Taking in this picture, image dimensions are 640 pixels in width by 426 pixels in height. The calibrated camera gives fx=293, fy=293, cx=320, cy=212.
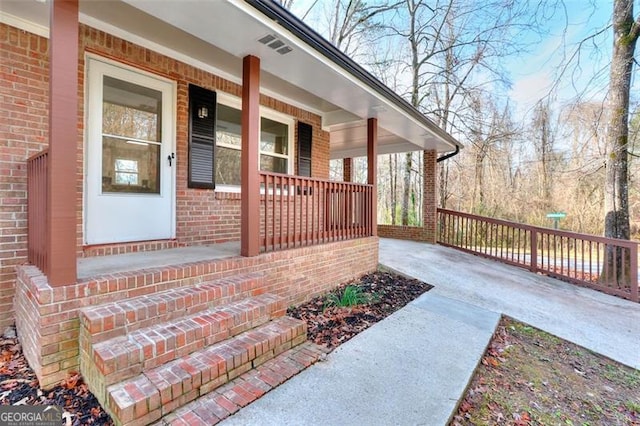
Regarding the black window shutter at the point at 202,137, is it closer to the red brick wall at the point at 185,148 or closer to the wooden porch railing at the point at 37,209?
the red brick wall at the point at 185,148

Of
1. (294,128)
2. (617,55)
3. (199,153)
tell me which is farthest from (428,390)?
(617,55)

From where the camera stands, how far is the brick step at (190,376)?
169 centimetres

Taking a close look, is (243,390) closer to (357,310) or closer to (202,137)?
(357,310)

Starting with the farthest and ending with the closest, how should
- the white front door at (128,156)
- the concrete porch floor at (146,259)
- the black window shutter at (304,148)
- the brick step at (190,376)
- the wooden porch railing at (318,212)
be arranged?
1. the black window shutter at (304,148)
2. the wooden porch railing at (318,212)
3. the white front door at (128,156)
4. the concrete porch floor at (146,259)
5. the brick step at (190,376)

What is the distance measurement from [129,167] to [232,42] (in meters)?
1.99

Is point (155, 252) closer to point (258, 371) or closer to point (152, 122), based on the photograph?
point (152, 122)

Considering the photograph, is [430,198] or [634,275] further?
[430,198]

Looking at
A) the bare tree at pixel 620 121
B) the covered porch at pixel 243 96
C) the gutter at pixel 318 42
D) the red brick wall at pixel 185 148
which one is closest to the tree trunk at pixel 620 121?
the bare tree at pixel 620 121

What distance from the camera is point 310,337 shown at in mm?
3018
